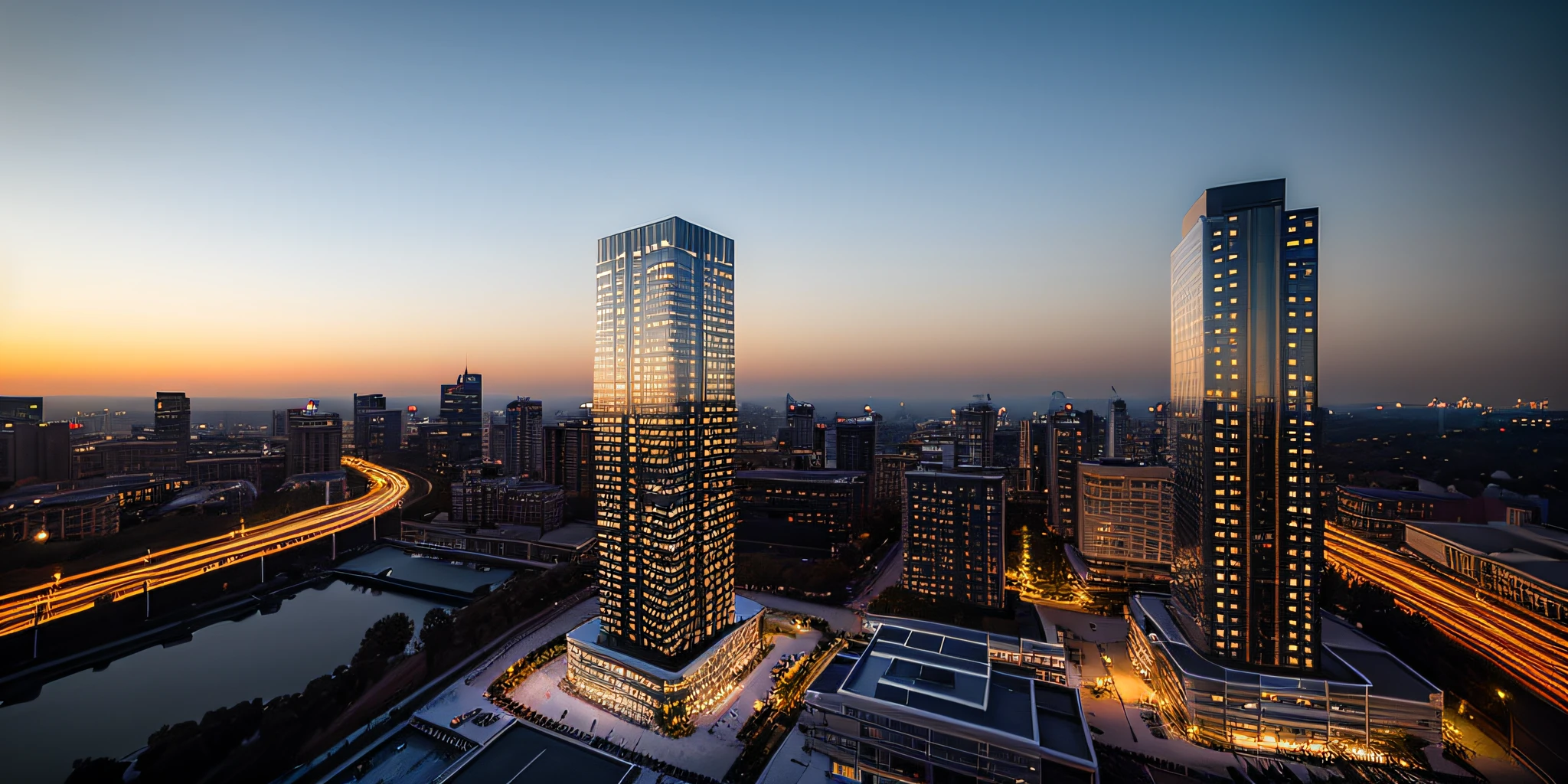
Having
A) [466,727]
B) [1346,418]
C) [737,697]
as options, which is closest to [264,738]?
[466,727]

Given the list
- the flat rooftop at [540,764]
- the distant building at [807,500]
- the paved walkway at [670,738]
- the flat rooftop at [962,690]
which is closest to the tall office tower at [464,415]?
the distant building at [807,500]

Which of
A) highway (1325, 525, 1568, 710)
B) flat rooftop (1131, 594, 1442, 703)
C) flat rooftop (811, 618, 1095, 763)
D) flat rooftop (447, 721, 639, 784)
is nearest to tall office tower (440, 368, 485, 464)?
flat rooftop (447, 721, 639, 784)

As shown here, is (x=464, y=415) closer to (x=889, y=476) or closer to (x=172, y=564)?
(x=172, y=564)

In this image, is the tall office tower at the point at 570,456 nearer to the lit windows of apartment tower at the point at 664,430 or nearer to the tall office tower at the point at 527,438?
the tall office tower at the point at 527,438

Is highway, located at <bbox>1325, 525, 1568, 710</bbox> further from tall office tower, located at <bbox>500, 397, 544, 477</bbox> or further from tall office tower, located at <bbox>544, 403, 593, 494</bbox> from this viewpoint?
tall office tower, located at <bbox>500, 397, 544, 477</bbox>

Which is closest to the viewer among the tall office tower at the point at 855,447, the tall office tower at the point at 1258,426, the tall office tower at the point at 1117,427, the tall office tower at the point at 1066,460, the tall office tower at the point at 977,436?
the tall office tower at the point at 1258,426

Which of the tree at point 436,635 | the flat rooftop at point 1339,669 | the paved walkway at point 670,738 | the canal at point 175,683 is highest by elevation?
the flat rooftop at point 1339,669
